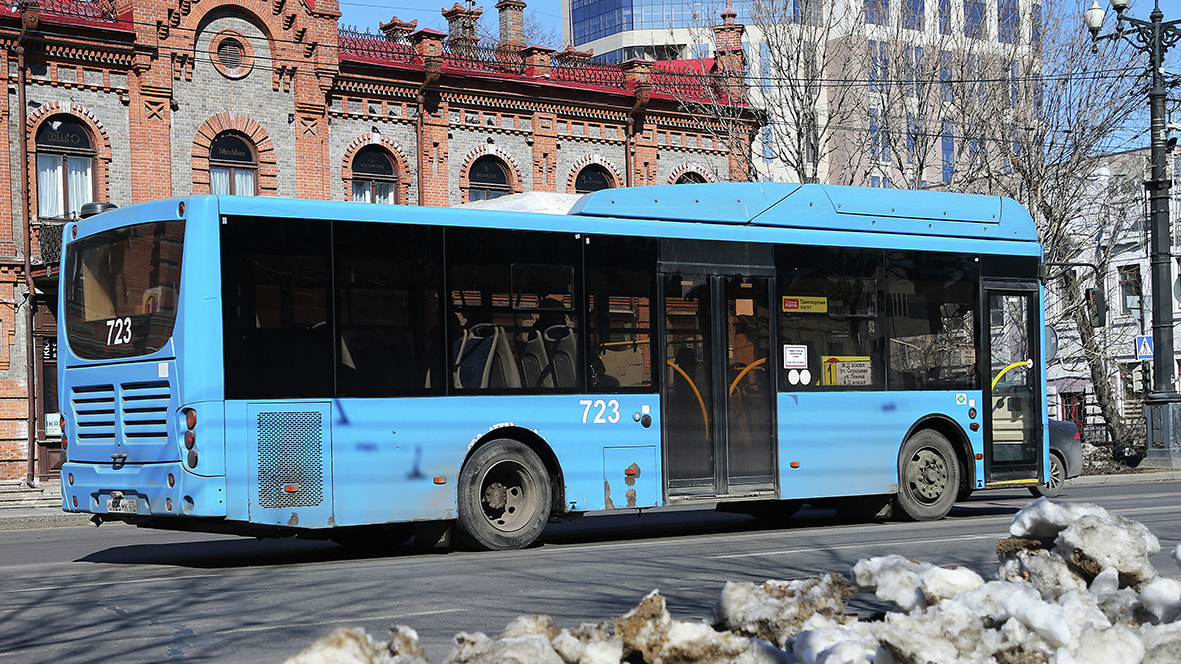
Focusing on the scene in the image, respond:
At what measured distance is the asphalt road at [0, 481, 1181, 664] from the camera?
744cm

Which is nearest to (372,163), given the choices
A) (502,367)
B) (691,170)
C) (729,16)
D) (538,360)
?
(691,170)

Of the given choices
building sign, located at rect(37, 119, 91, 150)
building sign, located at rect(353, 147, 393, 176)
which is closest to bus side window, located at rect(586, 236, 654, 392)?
building sign, located at rect(37, 119, 91, 150)

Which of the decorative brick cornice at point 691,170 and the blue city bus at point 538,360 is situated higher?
the decorative brick cornice at point 691,170

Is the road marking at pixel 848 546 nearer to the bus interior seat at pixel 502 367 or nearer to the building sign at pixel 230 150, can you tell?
the bus interior seat at pixel 502 367

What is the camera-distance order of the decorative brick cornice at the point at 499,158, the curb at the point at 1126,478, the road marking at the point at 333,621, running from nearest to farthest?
the road marking at the point at 333,621 → the curb at the point at 1126,478 → the decorative brick cornice at the point at 499,158

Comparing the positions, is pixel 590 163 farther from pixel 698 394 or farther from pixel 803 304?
pixel 698 394

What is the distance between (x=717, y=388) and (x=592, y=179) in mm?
21368

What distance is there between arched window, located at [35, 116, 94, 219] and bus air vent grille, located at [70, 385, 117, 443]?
16.3m

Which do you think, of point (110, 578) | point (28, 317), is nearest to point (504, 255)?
point (110, 578)

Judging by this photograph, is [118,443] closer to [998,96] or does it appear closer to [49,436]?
[49,436]

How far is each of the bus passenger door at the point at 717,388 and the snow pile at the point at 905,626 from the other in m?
6.48

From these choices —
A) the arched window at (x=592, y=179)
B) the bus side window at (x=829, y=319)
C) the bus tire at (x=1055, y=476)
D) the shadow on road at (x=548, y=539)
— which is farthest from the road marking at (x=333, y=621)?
the arched window at (x=592, y=179)

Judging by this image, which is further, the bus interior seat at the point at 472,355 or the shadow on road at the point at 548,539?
the shadow on road at the point at 548,539

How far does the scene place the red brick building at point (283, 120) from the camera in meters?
26.4
